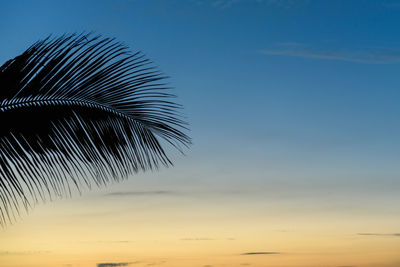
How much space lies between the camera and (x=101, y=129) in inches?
170

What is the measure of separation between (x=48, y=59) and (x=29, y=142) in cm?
64

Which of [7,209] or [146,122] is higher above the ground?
[146,122]

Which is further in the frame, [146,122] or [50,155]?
[146,122]

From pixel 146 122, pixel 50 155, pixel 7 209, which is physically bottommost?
pixel 7 209

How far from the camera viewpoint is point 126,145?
14.6 feet

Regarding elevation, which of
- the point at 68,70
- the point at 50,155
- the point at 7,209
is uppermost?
the point at 68,70

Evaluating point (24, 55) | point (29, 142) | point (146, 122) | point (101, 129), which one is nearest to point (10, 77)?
point (24, 55)

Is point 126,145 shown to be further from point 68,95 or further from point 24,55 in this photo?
point 24,55

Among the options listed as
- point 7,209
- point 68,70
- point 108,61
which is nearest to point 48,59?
point 68,70

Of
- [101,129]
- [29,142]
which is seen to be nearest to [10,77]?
[29,142]

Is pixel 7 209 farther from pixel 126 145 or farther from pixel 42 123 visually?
pixel 126 145

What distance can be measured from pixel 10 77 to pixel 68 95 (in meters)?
0.43

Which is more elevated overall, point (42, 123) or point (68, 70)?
point (68, 70)

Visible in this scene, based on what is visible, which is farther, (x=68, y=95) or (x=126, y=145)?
(x=126, y=145)
